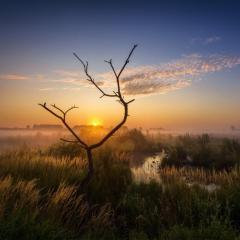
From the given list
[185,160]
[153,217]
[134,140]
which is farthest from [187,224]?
[134,140]

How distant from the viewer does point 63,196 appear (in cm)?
962

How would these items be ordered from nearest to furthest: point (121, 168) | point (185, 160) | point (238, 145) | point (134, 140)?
point (121, 168), point (185, 160), point (238, 145), point (134, 140)

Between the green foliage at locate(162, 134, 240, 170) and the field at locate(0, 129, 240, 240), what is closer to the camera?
the field at locate(0, 129, 240, 240)

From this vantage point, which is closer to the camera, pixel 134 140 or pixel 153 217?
Answer: pixel 153 217

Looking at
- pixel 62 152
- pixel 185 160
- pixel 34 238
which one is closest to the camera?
pixel 34 238

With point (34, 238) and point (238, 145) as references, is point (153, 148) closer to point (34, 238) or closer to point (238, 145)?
point (238, 145)

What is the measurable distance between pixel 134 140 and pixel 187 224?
2584cm

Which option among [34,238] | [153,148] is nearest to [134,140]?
[153,148]

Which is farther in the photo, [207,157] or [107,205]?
[207,157]

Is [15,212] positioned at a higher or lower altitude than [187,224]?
higher

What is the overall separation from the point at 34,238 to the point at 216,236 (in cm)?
302

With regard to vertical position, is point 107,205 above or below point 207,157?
below

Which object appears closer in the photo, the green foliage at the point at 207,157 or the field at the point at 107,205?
the field at the point at 107,205

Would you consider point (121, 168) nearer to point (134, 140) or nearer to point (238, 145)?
point (238, 145)
